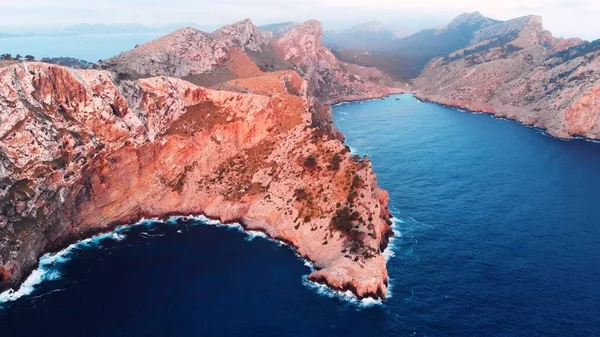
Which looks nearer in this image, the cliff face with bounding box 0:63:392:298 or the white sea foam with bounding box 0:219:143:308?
the white sea foam with bounding box 0:219:143:308

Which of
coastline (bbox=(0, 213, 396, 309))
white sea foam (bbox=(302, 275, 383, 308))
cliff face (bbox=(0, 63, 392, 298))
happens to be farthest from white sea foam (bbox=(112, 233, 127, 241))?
white sea foam (bbox=(302, 275, 383, 308))

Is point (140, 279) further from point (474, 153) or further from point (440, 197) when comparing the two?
point (474, 153)

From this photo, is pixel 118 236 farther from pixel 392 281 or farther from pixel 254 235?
pixel 392 281

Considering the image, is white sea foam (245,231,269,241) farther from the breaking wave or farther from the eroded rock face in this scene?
the eroded rock face

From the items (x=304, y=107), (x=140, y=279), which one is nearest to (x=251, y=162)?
(x=304, y=107)

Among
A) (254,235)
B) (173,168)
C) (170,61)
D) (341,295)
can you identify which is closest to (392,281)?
(341,295)

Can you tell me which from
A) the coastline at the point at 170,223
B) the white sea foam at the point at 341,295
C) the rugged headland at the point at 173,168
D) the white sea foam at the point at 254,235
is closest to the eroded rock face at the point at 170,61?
the rugged headland at the point at 173,168

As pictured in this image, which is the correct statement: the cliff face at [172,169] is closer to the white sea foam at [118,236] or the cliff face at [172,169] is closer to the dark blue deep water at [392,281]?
the white sea foam at [118,236]
